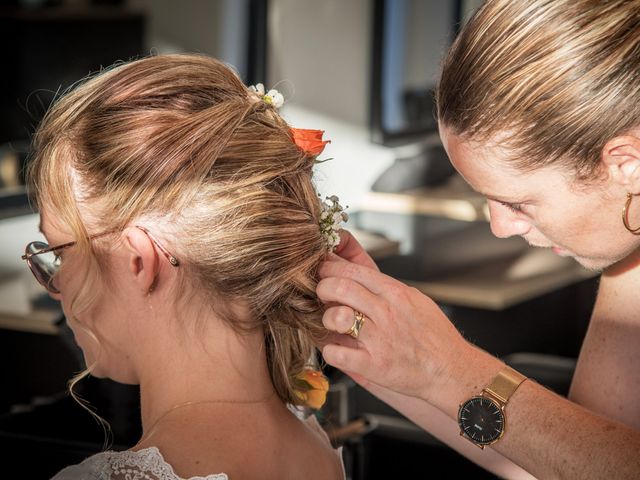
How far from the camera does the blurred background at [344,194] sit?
7.77 ft

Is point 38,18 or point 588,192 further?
point 38,18

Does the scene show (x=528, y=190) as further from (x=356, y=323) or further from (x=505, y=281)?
(x=505, y=281)

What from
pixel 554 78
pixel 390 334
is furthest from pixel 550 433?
pixel 554 78

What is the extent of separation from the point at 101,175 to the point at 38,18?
162 cm

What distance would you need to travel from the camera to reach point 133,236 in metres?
1.29

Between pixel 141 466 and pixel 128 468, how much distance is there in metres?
0.02

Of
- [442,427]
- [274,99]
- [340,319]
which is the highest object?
[274,99]

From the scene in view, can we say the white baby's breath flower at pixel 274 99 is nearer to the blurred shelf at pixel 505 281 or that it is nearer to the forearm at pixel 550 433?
the forearm at pixel 550 433

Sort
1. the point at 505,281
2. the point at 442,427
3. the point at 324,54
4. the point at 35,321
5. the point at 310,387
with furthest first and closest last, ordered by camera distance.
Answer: the point at 505,281, the point at 324,54, the point at 35,321, the point at 442,427, the point at 310,387

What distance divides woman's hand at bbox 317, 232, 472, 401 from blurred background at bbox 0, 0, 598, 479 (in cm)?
63

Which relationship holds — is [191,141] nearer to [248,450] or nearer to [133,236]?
[133,236]

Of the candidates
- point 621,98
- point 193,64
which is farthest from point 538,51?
point 193,64

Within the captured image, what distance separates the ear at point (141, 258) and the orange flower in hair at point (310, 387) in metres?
0.35

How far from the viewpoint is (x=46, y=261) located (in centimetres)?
146
